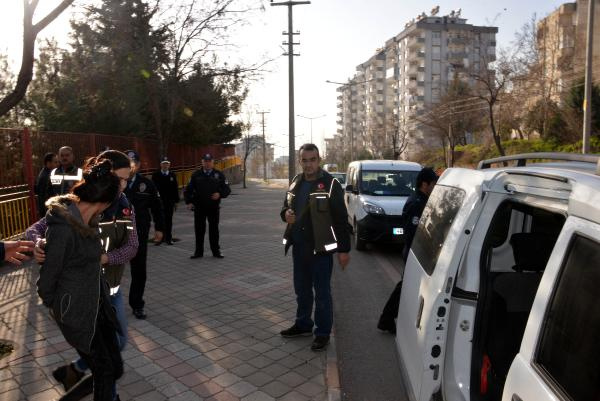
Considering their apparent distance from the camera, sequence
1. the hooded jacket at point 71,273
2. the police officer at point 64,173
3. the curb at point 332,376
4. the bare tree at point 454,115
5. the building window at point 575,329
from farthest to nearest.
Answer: the bare tree at point 454,115 → the police officer at point 64,173 → the curb at point 332,376 → the hooded jacket at point 71,273 → the building window at point 575,329

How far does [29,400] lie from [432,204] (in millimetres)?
3300

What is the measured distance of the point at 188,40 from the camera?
17.8m

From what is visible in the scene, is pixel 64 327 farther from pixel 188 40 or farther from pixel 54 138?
pixel 188 40

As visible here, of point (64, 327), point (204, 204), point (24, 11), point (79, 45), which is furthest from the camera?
point (79, 45)

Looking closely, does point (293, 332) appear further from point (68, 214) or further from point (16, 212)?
point (16, 212)

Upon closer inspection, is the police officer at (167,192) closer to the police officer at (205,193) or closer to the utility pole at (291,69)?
the police officer at (205,193)

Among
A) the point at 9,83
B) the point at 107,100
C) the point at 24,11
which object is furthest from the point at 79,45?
the point at 24,11

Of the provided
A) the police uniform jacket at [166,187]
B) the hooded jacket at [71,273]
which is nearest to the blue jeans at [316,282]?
the hooded jacket at [71,273]

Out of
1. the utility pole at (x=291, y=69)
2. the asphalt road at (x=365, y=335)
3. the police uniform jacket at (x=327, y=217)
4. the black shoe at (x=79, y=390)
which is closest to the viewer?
the black shoe at (x=79, y=390)

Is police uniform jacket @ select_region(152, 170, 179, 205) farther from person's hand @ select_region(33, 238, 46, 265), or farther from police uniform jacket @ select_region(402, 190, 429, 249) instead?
person's hand @ select_region(33, 238, 46, 265)

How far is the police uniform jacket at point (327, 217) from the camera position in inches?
172

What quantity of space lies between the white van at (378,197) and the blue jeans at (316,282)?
462cm

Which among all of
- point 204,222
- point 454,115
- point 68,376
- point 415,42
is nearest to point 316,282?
point 68,376

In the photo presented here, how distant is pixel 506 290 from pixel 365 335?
2.56 m
